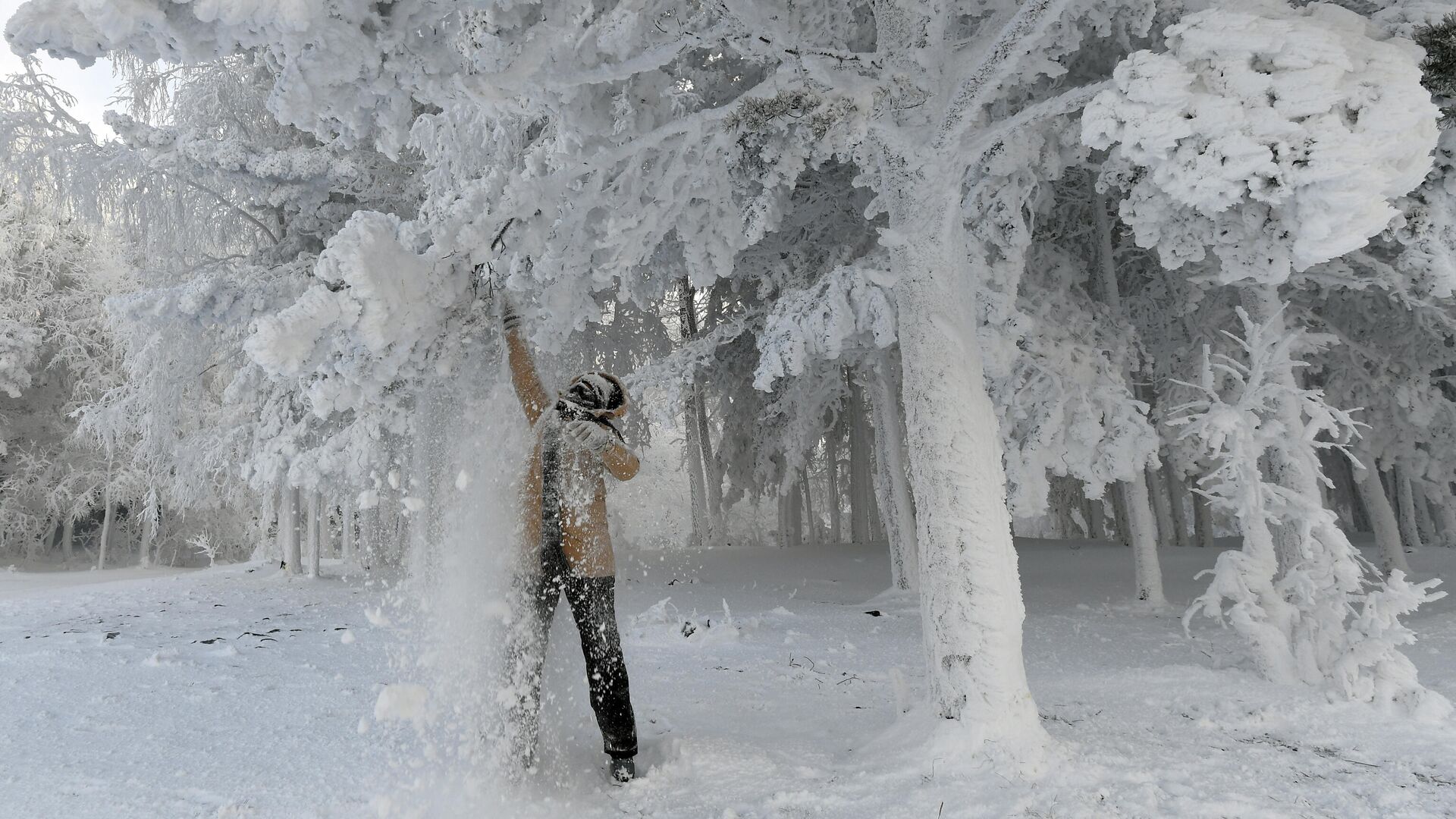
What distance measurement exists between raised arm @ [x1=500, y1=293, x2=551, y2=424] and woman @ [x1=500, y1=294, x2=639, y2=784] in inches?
5.6

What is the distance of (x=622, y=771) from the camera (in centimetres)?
337

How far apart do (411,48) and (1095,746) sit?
4.12m

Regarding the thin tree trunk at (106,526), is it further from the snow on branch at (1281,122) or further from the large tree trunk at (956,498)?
the snow on branch at (1281,122)

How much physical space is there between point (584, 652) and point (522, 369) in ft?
4.29

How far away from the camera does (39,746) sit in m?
3.59

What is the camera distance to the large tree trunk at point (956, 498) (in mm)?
3638

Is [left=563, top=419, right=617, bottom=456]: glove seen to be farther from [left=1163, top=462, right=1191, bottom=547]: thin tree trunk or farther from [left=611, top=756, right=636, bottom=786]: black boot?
[left=1163, top=462, right=1191, bottom=547]: thin tree trunk

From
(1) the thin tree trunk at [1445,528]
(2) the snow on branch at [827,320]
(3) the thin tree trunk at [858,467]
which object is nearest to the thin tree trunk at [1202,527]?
(1) the thin tree trunk at [1445,528]

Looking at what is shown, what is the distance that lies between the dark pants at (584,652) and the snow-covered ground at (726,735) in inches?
7.9

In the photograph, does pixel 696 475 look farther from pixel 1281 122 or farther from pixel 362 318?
pixel 1281 122

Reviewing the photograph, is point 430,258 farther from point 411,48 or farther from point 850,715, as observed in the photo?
point 850,715

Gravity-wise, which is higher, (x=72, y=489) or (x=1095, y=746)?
(x=72, y=489)

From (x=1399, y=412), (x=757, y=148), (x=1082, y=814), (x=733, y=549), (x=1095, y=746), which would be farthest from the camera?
(x=733, y=549)

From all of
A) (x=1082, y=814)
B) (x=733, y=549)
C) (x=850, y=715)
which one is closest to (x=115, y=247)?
(x=733, y=549)
